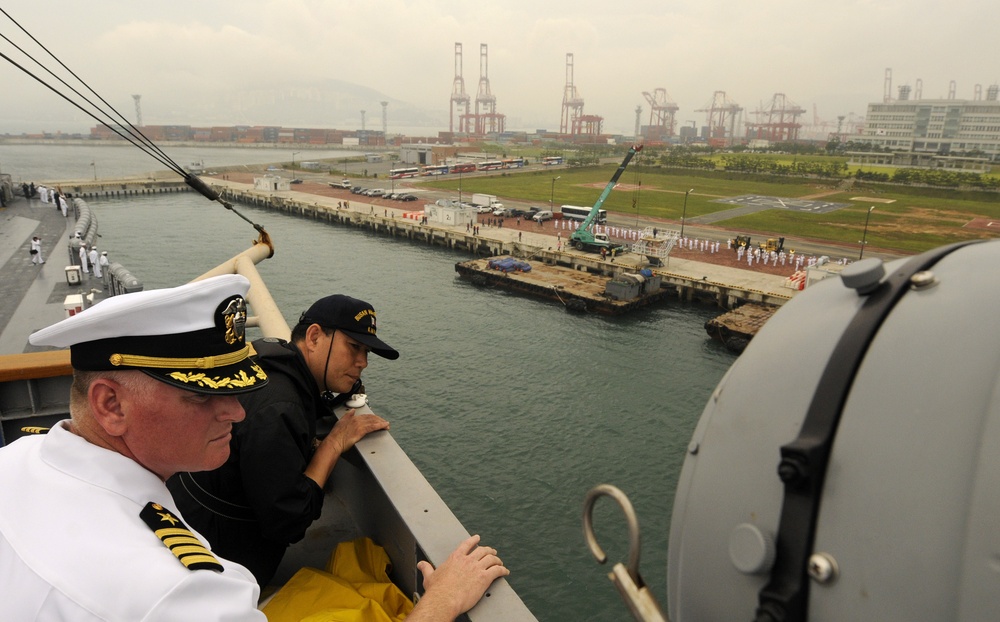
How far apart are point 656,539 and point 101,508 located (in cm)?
1390

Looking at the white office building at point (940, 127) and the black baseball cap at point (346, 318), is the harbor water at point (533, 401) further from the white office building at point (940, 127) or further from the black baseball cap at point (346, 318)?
the white office building at point (940, 127)

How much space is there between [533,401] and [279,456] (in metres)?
18.0

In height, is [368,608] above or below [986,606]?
below

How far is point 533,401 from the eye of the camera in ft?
67.3

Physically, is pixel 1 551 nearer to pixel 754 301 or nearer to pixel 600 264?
pixel 754 301

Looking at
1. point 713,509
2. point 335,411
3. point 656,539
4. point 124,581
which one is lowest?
point 656,539

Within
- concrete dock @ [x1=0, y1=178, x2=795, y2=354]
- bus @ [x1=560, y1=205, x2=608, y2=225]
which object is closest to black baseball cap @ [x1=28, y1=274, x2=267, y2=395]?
concrete dock @ [x1=0, y1=178, x2=795, y2=354]

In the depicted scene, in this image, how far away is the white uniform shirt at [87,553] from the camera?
1.28 meters

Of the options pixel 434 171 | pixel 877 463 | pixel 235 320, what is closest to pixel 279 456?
pixel 235 320

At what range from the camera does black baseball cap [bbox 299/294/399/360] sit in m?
3.40

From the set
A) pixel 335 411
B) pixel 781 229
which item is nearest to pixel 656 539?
pixel 335 411

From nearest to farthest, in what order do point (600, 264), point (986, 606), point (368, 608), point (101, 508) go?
point (986, 606), point (101, 508), point (368, 608), point (600, 264)

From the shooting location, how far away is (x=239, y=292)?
6.53 ft

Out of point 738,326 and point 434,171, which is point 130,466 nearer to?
point 738,326
